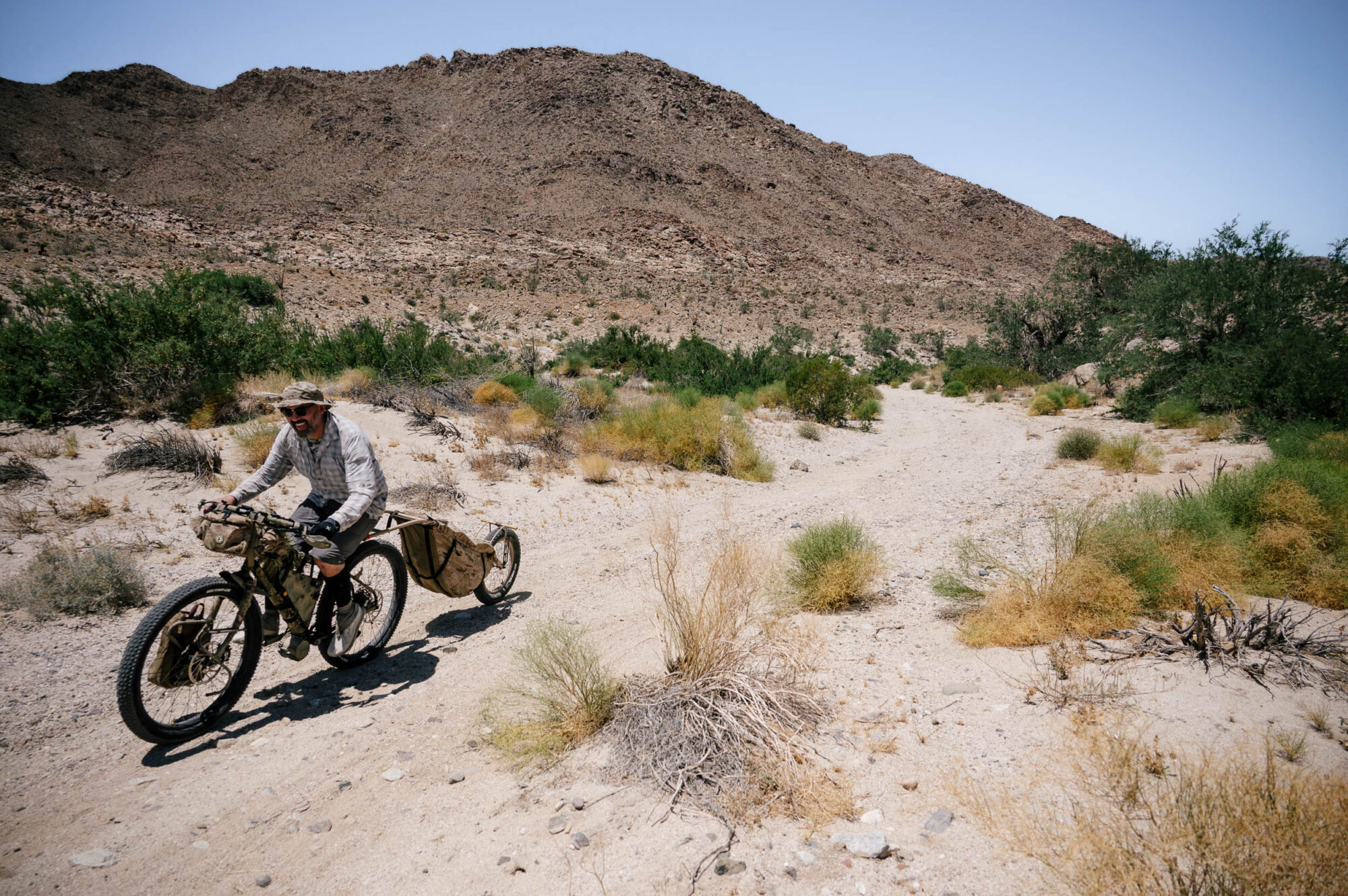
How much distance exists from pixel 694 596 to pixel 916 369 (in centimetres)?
2948

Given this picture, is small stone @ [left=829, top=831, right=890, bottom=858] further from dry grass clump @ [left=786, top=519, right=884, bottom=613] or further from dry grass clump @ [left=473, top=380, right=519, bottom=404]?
dry grass clump @ [left=473, top=380, right=519, bottom=404]

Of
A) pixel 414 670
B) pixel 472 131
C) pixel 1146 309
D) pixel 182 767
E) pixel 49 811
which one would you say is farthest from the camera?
pixel 472 131

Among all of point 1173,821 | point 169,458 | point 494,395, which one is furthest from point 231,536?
point 494,395

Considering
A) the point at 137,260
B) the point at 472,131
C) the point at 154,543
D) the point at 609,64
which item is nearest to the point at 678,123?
the point at 609,64

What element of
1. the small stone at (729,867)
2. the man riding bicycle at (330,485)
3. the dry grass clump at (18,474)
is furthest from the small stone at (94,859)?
the dry grass clump at (18,474)

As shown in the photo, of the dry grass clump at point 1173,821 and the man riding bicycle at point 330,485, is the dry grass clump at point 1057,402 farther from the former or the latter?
the man riding bicycle at point 330,485

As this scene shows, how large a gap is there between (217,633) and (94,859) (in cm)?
122

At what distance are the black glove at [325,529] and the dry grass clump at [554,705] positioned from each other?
136 cm

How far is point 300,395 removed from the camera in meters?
3.74

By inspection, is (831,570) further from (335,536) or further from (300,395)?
(300,395)

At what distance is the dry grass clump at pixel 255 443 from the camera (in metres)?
7.89

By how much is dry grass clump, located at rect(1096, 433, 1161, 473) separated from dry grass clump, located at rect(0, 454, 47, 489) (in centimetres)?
1571

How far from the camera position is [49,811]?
2.93 metres

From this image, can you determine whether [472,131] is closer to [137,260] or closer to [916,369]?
[137,260]
